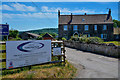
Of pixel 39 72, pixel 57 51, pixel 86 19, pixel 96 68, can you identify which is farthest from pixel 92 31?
pixel 39 72

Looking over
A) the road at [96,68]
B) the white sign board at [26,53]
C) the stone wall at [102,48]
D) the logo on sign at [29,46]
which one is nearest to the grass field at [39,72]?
the white sign board at [26,53]

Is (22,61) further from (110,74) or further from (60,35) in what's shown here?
(60,35)

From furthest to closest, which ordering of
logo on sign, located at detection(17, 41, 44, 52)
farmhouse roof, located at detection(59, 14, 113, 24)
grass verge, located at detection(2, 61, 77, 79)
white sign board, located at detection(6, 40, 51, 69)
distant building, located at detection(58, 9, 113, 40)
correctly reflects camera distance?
farmhouse roof, located at detection(59, 14, 113, 24), distant building, located at detection(58, 9, 113, 40), logo on sign, located at detection(17, 41, 44, 52), white sign board, located at detection(6, 40, 51, 69), grass verge, located at detection(2, 61, 77, 79)

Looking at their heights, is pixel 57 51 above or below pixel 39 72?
above

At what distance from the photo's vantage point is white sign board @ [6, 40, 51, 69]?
6381 mm

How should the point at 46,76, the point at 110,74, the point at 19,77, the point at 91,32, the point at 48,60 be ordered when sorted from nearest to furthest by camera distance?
the point at 19,77 → the point at 46,76 → the point at 110,74 → the point at 48,60 → the point at 91,32

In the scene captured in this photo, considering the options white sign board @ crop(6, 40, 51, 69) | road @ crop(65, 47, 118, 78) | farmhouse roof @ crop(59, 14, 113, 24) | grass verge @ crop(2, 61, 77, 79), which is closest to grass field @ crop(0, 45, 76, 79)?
grass verge @ crop(2, 61, 77, 79)

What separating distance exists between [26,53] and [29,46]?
0.49 metres

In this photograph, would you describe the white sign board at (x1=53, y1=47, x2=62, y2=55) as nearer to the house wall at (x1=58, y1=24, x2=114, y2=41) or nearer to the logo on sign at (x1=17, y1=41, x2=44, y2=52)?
the logo on sign at (x1=17, y1=41, x2=44, y2=52)

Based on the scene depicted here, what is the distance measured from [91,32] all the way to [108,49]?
23315 mm

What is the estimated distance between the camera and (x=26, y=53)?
22.6ft

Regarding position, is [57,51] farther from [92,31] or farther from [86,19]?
[86,19]

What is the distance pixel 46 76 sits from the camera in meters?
6.48

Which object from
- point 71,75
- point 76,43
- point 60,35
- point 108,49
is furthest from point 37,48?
point 60,35
